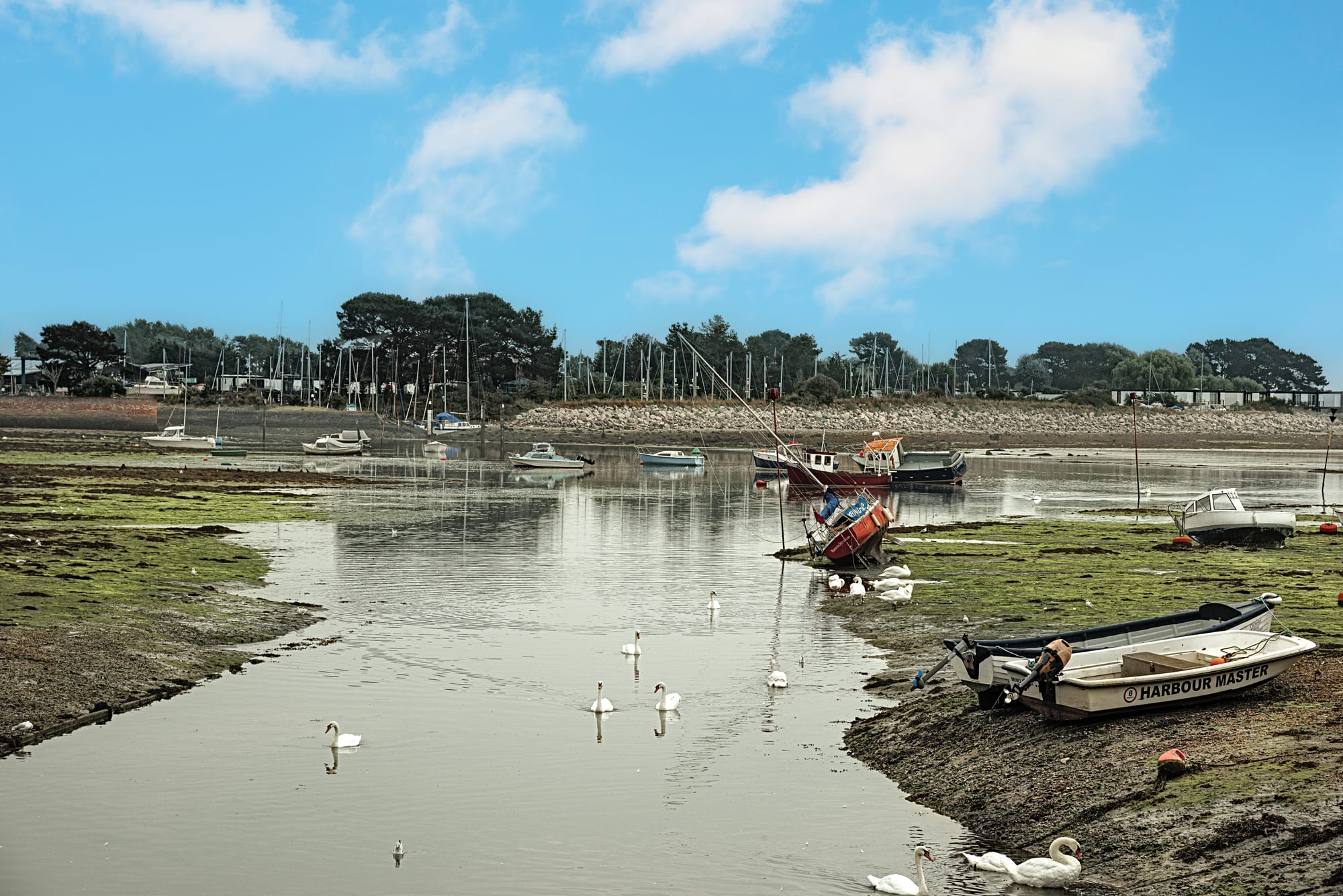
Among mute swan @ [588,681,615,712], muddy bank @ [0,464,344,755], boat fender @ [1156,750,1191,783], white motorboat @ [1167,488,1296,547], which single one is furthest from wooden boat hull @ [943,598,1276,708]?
white motorboat @ [1167,488,1296,547]

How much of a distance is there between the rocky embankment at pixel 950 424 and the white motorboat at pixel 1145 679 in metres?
125

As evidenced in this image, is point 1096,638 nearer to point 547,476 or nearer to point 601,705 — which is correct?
point 601,705

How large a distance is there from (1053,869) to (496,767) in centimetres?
734

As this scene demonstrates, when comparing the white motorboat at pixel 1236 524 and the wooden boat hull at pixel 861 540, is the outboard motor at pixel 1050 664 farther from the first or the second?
the white motorboat at pixel 1236 524

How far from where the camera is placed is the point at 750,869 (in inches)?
510

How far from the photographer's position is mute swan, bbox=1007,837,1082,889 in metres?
11.7

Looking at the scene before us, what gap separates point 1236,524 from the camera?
126 feet

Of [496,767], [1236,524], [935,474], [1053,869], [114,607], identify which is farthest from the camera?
[935,474]

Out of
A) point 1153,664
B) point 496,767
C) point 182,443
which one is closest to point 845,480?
point 1153,664

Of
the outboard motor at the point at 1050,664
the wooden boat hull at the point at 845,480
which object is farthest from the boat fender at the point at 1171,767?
the wooden boat hull at the point at 845,480

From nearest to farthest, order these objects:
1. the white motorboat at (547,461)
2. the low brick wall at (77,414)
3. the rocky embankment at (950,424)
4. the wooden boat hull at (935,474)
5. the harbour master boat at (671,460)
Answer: the wooden boat hull at (935,474)
the white motorboat at (547,461)
the harbour master boat at (671,460)
the low brick wall at (77,414)
the rocky embankment at (950,424)

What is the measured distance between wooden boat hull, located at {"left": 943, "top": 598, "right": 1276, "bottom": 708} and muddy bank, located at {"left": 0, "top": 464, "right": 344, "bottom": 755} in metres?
11.8

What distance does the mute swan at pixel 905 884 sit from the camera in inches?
461

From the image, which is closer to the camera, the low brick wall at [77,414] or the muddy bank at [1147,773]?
the muddy bank at [1147,773]
